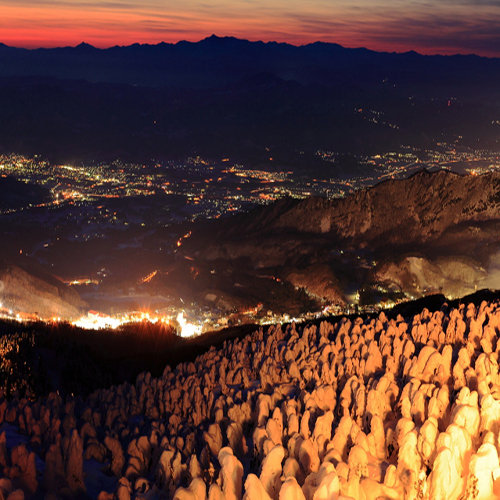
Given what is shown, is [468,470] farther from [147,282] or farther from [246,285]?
[147,282]

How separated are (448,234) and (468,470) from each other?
382 feet

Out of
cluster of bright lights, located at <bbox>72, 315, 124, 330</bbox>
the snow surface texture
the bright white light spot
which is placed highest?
the snow surface texture

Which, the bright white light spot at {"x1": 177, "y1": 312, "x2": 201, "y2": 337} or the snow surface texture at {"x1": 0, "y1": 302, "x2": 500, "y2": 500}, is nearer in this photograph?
the snow surface texture at {"x1": 0, "y1": 302, "x2": 500, "y2": 500}

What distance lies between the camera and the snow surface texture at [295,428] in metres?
16.0

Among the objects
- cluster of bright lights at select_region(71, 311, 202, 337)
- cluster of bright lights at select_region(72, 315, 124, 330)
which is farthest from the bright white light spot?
cluster of bright lights at select_region(72, 315, 124, 330)

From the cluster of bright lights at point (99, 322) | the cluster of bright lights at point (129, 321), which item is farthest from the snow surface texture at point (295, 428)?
the cluster of bright lights at point (129, 321)

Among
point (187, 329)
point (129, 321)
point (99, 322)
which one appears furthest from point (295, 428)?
point (129, 321)

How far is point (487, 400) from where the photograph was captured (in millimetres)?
19141

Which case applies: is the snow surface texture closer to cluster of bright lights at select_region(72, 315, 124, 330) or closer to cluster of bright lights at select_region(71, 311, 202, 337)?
cluster of bright lights at select_region(72, 315, 124, 330)

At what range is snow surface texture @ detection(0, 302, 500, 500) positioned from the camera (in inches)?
631

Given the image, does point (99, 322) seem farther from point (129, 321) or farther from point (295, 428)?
point (295, 428)

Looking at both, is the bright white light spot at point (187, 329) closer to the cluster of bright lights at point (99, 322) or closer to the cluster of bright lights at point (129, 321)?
the cluster of bright lights at point (129, 321)

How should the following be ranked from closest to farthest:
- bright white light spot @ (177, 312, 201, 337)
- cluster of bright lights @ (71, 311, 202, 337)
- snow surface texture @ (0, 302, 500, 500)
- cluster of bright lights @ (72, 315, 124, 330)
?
snow surface texture @ (0, 302, 500, 500) → cluster of bright lights @ (72, 315, 124, 330) → cluster of bright lights @ (71, 311, 202, 337) → bright white light spot @ (177, 312, 201, 337)

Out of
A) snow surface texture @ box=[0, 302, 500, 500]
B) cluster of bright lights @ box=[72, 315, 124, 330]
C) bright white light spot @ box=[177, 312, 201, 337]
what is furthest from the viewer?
bright white light spot @ box=[177, 312, 201, 337]
